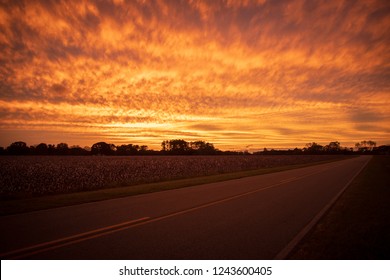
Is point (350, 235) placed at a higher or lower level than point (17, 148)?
lower

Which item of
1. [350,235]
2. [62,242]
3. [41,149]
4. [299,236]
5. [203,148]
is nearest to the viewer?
[62,242]

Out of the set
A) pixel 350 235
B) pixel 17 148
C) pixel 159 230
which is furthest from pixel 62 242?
pixel 17 148

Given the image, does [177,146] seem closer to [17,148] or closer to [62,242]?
[17,148]

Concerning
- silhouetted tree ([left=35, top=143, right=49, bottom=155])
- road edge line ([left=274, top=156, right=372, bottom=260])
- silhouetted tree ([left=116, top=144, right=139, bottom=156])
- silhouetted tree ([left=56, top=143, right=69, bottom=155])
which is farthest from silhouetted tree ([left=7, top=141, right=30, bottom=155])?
road edge line ([left=274, top=156, right=372, bottom=260])

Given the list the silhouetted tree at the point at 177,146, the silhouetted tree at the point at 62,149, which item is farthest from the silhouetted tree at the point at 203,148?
the silhouetted tree at the point at 62,149

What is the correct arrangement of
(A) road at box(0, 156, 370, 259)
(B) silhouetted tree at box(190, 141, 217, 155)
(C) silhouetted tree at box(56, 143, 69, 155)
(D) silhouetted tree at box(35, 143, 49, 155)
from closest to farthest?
(A) road at box(0, 156, 370, 259), (D) silhouetted tree at box(35, 143, 49, 155), (C) silhouetted tree at box(56, 143, 69, 155), (B) silhouetted tree at box(190, 141, 217, 155)

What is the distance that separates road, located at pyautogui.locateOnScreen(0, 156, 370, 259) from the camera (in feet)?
16.7

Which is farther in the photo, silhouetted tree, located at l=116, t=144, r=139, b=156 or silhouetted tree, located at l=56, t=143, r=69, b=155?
silhouetted tree, located at l=116, t=144, r=139, b=156

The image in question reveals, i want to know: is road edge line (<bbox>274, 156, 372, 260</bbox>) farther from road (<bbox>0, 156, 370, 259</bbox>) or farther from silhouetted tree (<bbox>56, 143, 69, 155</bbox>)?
silhouetted tree (<bbox>56, 143, 69, 155</bbox>)

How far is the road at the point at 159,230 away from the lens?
Answer: 16.7 ft

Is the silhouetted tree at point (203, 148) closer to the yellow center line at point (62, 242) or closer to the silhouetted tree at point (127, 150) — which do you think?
the silhouetted tree at point (127, 150)

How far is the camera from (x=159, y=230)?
21.2ft
